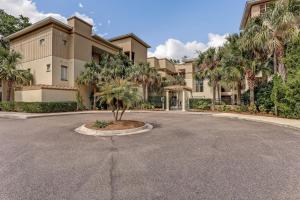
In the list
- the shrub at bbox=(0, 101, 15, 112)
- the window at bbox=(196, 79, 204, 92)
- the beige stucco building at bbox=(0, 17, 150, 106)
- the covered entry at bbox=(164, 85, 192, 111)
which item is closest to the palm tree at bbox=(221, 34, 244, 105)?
the covered entry at bbox=(164, 85, 192, 111)

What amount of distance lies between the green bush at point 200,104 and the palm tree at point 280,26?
10.4m

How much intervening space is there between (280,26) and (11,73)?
28632mm

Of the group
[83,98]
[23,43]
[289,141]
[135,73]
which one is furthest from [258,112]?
[23,43]

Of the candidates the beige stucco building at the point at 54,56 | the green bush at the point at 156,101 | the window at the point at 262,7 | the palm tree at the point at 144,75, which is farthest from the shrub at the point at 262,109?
the beige stucco building at the point at 54,56

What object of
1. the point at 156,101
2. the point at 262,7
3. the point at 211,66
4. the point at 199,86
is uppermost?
the point at 262,7

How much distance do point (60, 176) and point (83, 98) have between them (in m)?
23.3

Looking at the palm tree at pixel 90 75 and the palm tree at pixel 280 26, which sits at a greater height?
the palm tree at pixel 280 26

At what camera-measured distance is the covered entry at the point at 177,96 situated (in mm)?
26016

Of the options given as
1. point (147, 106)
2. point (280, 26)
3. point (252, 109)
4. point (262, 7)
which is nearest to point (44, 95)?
point (147, 106)

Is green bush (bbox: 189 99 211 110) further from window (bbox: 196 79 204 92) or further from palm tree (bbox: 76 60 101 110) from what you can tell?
palm tree (bbox: 76 60 101 110)

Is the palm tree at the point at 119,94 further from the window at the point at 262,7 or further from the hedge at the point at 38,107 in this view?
the window at the point at 262,7

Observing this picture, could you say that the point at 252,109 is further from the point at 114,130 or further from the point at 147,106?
the point at 114,130

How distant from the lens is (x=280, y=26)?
1489 cm

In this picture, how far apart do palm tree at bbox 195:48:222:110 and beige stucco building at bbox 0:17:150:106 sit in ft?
53.6
